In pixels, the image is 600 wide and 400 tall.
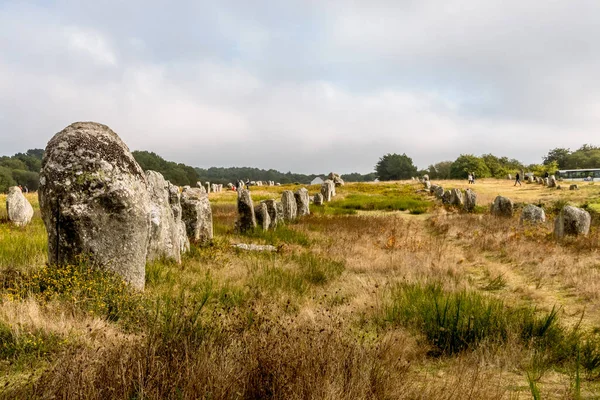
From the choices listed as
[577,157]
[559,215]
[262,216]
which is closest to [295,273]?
[262,216]

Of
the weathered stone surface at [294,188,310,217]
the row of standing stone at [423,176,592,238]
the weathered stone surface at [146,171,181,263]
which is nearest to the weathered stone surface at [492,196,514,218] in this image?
the row of standing stone at [423,176,592,238]

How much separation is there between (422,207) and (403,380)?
23.1m

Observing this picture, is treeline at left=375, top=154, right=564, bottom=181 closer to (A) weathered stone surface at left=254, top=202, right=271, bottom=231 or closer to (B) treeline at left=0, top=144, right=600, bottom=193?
(B) treeline at left=0, top=144, right=600, bottom=193

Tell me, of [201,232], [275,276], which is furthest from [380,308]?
[201,232]

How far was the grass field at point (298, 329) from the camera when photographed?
9.23 ft

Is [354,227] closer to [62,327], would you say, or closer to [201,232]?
[201,232]

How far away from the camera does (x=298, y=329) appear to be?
3666 millimetres

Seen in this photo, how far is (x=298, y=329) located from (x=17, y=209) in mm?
13875

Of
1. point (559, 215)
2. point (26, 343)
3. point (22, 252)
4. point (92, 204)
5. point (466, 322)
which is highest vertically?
point (92, 204)

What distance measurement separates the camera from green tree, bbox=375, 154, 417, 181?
106 meters

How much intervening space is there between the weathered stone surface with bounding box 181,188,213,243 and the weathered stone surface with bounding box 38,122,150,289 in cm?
510

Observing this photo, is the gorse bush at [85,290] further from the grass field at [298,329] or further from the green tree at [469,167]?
the green tree at [469,167]

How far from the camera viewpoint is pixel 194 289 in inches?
244

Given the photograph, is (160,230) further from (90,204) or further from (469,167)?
(469,167)
